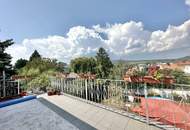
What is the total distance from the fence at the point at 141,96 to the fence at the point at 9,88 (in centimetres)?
299

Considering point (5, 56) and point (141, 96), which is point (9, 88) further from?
point (5, 56)

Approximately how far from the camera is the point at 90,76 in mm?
8062

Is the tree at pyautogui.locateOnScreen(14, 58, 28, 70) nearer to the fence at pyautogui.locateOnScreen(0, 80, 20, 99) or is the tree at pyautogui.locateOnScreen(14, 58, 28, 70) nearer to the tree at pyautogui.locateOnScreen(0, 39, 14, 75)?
the tree at pyautogui.locateOnScreen(0, 39, 14, 75)

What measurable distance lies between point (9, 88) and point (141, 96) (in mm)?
8631

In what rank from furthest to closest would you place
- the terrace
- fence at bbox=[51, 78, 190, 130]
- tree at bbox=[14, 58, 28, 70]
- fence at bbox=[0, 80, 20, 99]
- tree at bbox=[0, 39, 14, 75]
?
tree at bbox=[14, 58, 28, 70], tree at bbox=[0, 39, 14, 75], fence at bbox=[0, 80, 20, 99], the terrace, fence at bbox=[51, 78, 190, 130]

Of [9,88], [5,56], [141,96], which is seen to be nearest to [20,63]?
[5,56]

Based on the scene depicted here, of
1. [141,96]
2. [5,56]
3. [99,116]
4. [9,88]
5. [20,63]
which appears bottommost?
[99,116]

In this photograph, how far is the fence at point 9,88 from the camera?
1146 centimetres

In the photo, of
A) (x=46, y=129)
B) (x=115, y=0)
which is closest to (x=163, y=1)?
(x=115, y=0)

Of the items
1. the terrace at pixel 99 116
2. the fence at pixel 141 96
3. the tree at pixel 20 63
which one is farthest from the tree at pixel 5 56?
the tree at pixel 20 63

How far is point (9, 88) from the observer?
12203 mm

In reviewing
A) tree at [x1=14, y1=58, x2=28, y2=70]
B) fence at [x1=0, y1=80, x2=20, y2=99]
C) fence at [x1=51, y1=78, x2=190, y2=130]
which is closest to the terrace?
fence at [x1=51, y1=78, x2=190, y2=130]

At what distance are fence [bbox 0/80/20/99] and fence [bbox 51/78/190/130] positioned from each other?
2986 mm

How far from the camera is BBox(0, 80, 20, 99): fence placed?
37.6 feet
